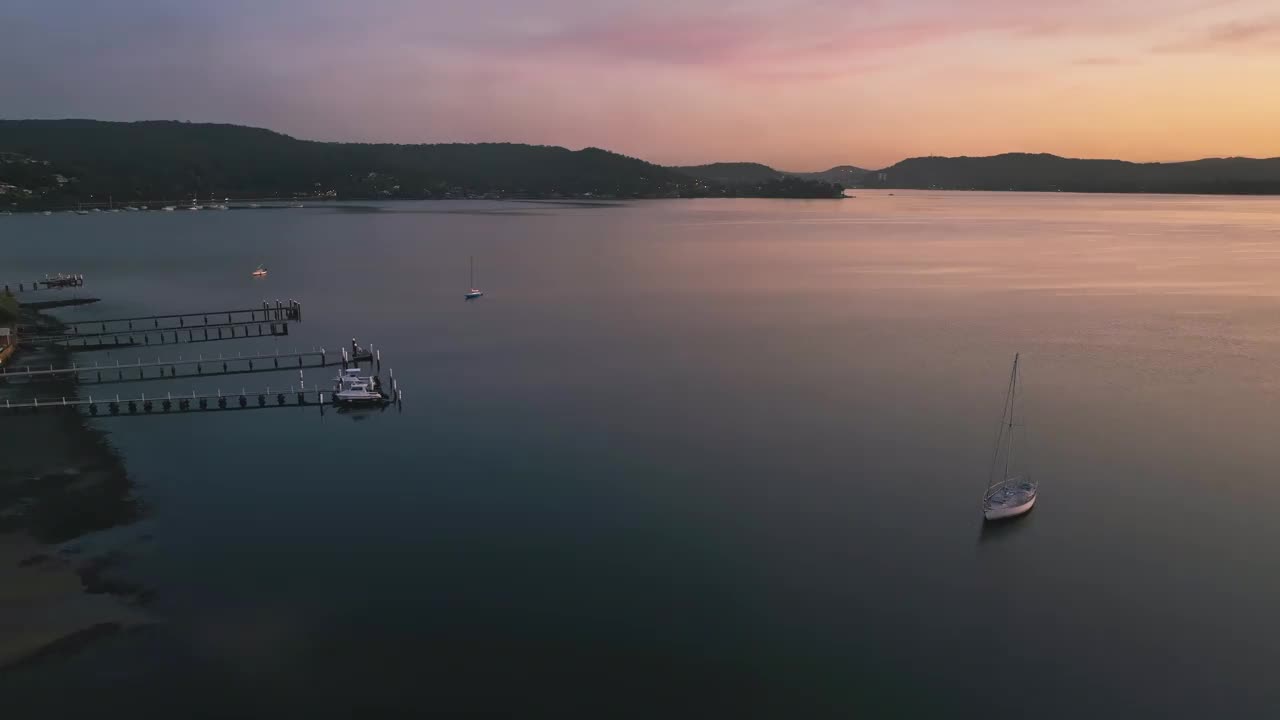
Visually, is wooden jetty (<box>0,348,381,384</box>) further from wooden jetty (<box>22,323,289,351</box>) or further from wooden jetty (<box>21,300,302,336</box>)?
wooden jetty (<box>21,300,302,336</box>)


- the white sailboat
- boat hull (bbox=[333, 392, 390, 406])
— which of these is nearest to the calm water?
the white sailboat

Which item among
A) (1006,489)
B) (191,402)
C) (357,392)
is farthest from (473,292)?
(1006,489)

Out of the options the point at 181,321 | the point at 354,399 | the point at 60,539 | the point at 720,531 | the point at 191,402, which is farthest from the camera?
the point at 181,321

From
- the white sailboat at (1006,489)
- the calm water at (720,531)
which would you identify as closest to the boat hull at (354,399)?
the calm water at (720,531)

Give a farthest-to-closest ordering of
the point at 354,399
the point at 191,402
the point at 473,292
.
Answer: the point at 473,292
the point at 191,402
the point at 354,399

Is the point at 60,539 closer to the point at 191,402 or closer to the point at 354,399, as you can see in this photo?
the point at 354,399

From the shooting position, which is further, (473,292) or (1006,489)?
(473,292)

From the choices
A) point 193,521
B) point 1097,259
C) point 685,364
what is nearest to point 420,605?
point 193,521
